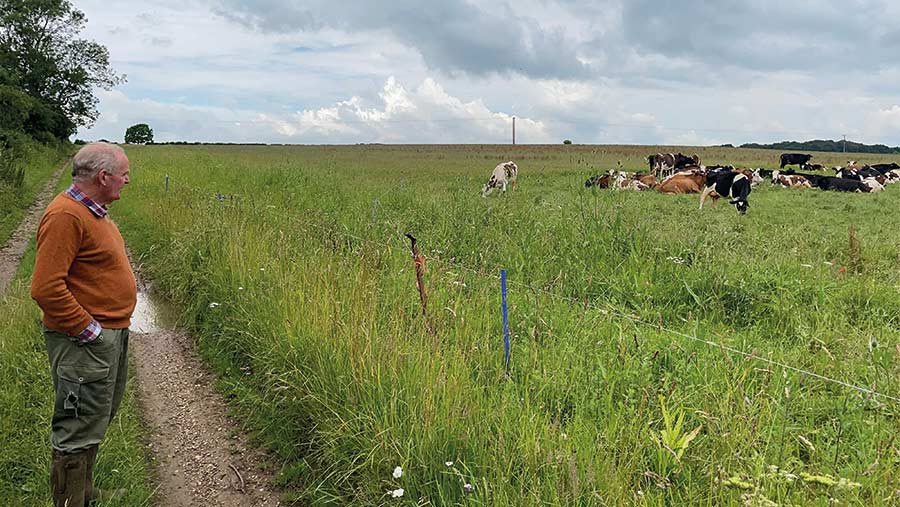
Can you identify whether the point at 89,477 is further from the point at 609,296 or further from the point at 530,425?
the point at 609,296

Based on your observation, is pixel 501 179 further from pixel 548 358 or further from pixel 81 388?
pixel 81 388

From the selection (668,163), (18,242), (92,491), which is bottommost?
(92,491)

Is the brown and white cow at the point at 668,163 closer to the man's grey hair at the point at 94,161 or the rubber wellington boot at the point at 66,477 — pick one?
the man's grey hair at the point at 94,161

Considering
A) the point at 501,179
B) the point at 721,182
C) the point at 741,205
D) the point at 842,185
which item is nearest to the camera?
the point at 741,205

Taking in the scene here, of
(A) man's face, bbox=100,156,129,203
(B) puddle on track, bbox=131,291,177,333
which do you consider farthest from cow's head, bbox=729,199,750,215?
(A) man's face, bbox=100,156,129,203

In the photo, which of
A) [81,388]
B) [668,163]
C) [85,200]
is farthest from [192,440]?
[668,163]

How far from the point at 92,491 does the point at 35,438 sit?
83 cm

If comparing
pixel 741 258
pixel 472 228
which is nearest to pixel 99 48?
pixel 472 228

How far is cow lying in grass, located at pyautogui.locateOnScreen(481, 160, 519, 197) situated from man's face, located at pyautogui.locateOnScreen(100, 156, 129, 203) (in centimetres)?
1375

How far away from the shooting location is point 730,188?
16.2 m

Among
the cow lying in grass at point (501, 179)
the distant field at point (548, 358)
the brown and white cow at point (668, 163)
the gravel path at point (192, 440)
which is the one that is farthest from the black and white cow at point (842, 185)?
the gravel path at point (192, 440)

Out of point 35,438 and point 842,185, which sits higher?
point 842,185

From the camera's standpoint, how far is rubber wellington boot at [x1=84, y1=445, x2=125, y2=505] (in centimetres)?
296

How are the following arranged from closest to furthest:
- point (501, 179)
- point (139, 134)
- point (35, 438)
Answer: point (35, 438) < point (501, 179) < point (139, 134)
